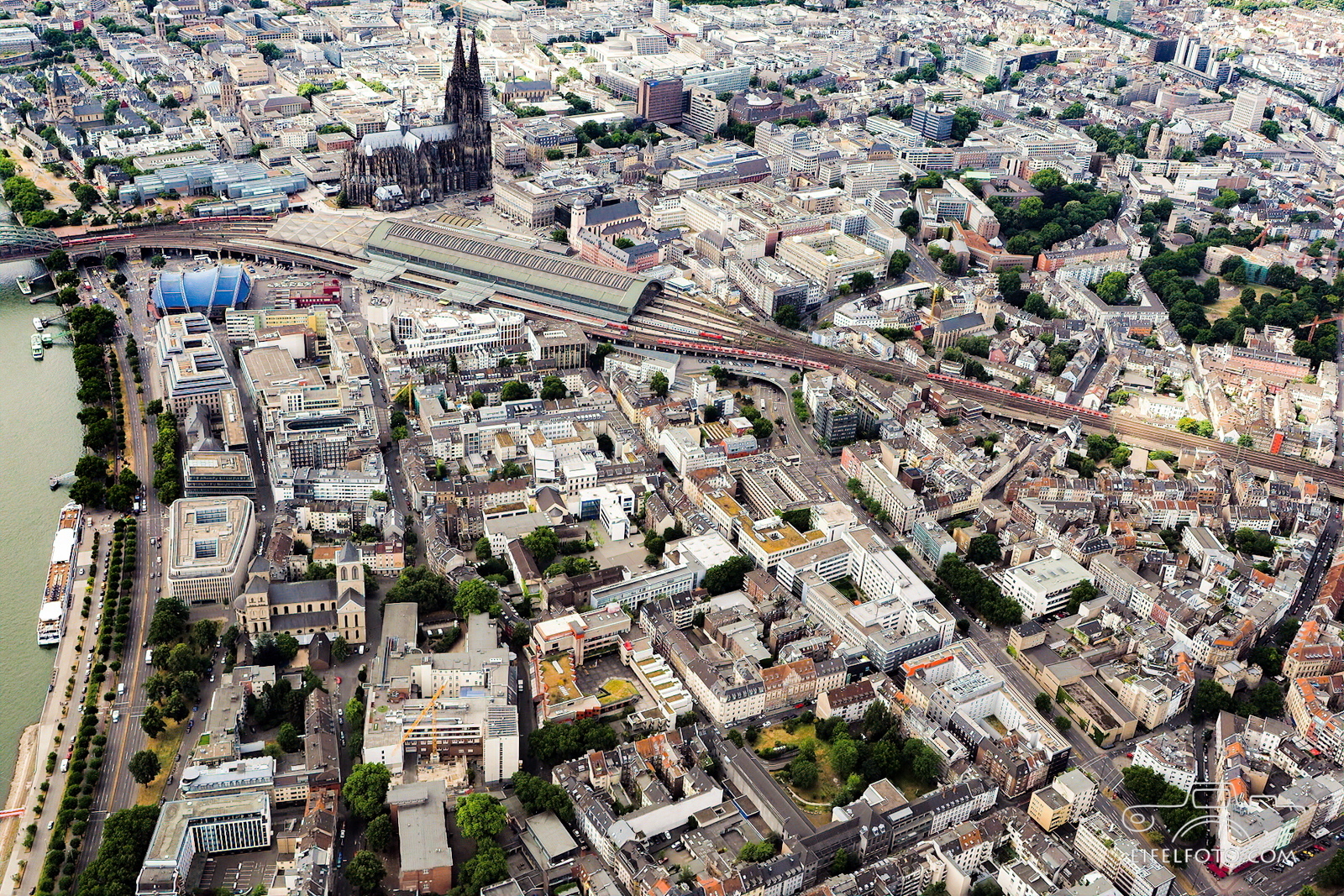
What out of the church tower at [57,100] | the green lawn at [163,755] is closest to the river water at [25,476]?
the green lawn at [163,755]

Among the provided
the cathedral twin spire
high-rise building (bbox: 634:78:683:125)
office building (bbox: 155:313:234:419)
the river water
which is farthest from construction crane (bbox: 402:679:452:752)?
high-rise building (bbox: 634:78:683:125)

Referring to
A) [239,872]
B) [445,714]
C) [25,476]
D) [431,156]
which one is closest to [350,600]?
[445,714]

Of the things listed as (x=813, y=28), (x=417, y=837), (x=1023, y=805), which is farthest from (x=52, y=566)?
(x=813, y=28)

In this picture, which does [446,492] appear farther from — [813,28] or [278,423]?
[813,28]

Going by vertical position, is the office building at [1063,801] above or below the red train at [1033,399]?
above

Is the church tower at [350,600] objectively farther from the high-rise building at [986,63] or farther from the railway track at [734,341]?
the high-rise building at [986,63]

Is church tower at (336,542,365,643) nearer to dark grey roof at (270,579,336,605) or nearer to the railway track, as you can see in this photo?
dark grey roof at (270,579,336,605)
